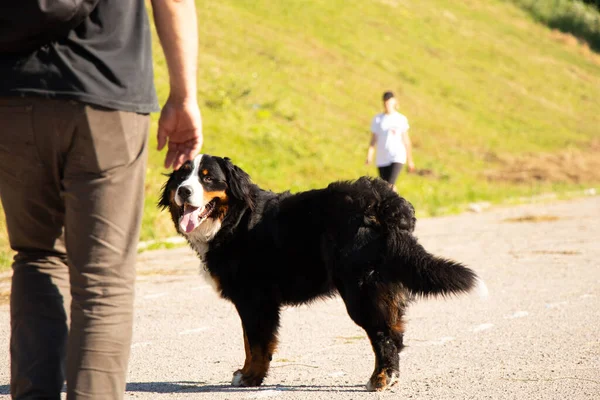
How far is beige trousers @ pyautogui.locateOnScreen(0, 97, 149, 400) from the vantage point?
2797 mm

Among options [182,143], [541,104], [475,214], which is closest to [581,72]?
[541,104]

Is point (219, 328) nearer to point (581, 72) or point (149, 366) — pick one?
point (149, 366)

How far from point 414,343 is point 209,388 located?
173 cm

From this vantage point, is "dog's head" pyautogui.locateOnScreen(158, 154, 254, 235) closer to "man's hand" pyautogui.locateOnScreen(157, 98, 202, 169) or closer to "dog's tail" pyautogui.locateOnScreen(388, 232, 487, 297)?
"dog's tail" pyautogui.locateOnScreen(388, 232, 487, 297)

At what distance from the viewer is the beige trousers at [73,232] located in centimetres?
280

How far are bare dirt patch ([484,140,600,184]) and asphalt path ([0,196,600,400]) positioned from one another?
53.3 feet

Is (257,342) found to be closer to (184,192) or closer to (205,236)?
(205,236)

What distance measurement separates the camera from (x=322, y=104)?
1148 inches

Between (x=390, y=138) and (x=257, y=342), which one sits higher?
(x=257, y=342)

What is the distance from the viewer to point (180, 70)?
2.99m

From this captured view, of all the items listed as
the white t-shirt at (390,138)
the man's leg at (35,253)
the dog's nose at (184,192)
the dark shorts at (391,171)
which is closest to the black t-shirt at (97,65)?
the man's leg at (35,253)

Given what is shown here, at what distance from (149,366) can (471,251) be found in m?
6.63

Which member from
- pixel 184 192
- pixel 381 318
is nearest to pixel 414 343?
pixel 381 318

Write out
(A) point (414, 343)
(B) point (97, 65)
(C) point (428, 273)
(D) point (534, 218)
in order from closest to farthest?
(B) point (97, 65), (C) point (428, 273), (A) point (414, 343), (D) point (534, 218)
